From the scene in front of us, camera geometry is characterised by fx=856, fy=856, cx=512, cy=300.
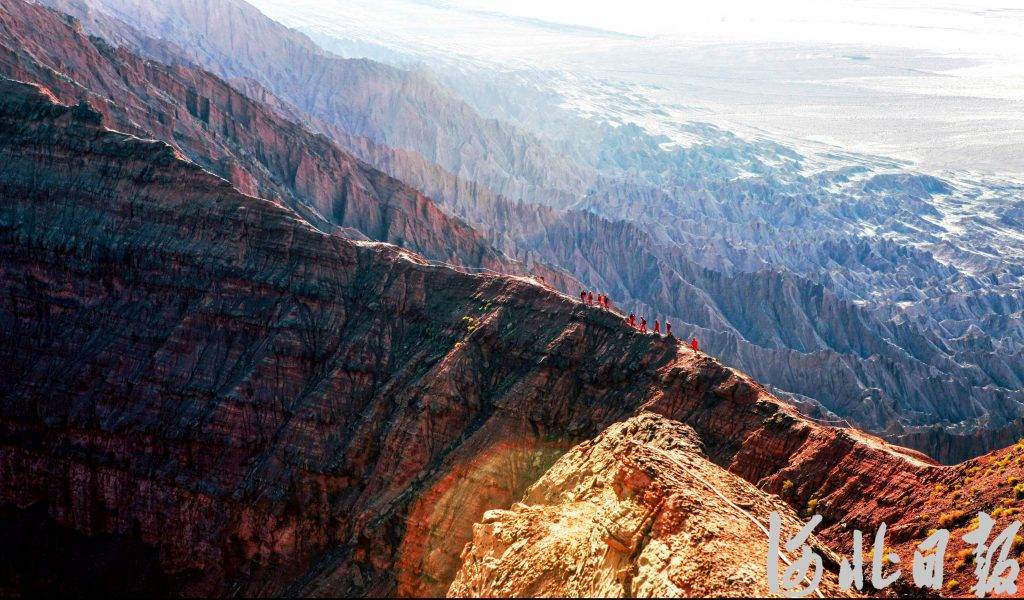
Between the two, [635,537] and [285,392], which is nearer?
[635,537]

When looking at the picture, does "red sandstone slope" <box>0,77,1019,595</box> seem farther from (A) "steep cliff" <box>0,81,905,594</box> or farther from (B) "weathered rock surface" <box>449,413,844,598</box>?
(B) "weathered rock surface" <box>449,413,844,598</box>

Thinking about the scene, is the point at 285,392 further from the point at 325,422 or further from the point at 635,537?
the point at 635,537

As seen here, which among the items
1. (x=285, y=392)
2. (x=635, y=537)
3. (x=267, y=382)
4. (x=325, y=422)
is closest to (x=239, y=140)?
(x=267, y=382)

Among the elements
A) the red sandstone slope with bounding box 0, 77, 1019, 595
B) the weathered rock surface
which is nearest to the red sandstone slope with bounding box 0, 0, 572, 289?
the red sandstone slope with bounding box 0, 77, 1019, 595

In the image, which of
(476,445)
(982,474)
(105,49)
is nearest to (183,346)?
(476,445)

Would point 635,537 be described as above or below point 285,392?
above

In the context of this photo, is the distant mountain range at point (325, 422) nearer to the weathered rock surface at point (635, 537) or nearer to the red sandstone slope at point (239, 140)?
the weathered rock surface at point (635, 537)

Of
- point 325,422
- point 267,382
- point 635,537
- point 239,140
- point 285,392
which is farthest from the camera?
point 239,140
